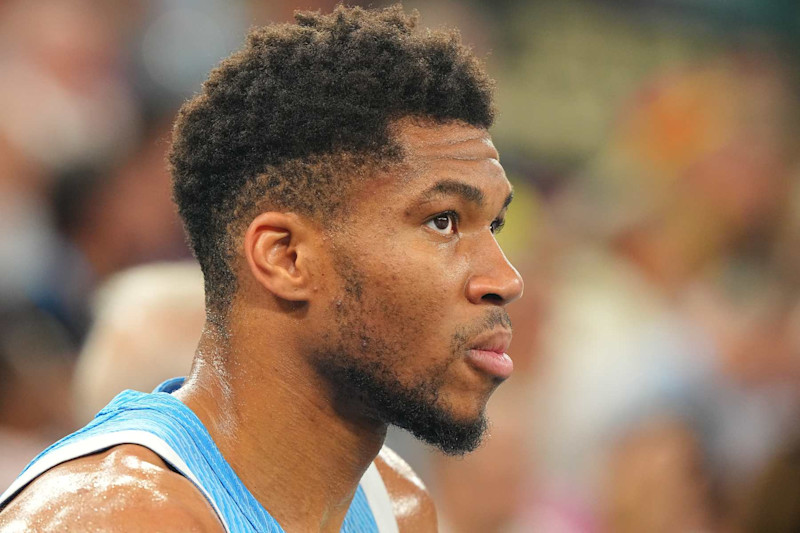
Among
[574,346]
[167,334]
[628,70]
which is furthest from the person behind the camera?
[628,70]

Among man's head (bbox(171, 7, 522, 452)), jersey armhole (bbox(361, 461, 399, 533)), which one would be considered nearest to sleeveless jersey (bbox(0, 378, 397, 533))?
man's head (bbox(171, 7, 522, 452))

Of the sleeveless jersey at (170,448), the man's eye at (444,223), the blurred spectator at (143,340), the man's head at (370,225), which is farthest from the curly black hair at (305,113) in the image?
the blurred spectator at (143,340)

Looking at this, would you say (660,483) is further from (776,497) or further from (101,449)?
(101,449)

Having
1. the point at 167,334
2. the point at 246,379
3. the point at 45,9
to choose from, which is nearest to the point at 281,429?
the point at 246,379

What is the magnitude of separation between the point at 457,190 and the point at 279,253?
392mm

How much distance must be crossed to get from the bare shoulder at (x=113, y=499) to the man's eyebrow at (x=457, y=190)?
2.45ft

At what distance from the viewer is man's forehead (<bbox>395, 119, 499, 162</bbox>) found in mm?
2043

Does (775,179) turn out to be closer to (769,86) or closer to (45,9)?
(769,86)

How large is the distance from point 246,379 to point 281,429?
0.13 m

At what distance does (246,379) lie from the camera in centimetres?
206

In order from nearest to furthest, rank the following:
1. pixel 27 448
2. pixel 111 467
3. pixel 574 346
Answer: pixel 111 467 → pixel 27 448 → pixel 574 346

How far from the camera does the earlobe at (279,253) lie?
2.04 metres

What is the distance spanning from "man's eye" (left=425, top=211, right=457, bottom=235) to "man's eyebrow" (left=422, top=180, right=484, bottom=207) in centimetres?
5

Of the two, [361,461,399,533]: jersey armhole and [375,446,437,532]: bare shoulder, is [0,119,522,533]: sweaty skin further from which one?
[375,446,437,532]: bare shoulder
